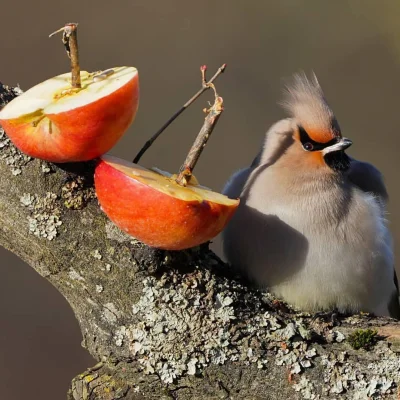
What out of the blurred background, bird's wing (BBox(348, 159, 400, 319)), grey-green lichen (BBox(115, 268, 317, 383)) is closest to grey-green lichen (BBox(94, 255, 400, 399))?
grey-green lichen (BBox(115, 268, 317, 383))

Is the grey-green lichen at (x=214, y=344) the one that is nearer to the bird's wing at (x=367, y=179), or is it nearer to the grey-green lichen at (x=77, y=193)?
the grey-green lichen at (x=77, y=193)

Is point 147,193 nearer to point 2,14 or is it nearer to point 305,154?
point 305,154

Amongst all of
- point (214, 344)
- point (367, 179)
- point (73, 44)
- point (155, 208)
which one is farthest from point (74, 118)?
point (367, 179)

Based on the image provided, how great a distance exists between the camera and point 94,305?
81.4 inches

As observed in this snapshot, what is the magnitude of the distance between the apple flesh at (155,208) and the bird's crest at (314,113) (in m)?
0.83

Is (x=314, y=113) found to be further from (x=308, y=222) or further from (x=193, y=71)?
(x=193, y=71)

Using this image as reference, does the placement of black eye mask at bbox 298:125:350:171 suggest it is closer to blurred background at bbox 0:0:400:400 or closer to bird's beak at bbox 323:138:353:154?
bird's beak at bbox 323:138:353:154

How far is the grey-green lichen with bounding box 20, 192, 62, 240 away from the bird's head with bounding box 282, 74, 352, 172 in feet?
3.20

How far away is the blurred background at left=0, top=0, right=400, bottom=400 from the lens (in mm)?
4164

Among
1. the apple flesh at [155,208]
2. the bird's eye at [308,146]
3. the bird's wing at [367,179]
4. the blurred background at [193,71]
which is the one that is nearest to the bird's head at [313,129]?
the bird's eye at [308,146]

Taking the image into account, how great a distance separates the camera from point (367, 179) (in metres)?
3.00

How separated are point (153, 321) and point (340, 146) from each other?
940 mm

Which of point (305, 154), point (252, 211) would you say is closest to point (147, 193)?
point (252, 211)

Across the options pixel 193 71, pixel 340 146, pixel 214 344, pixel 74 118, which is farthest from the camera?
pixel 193 71
